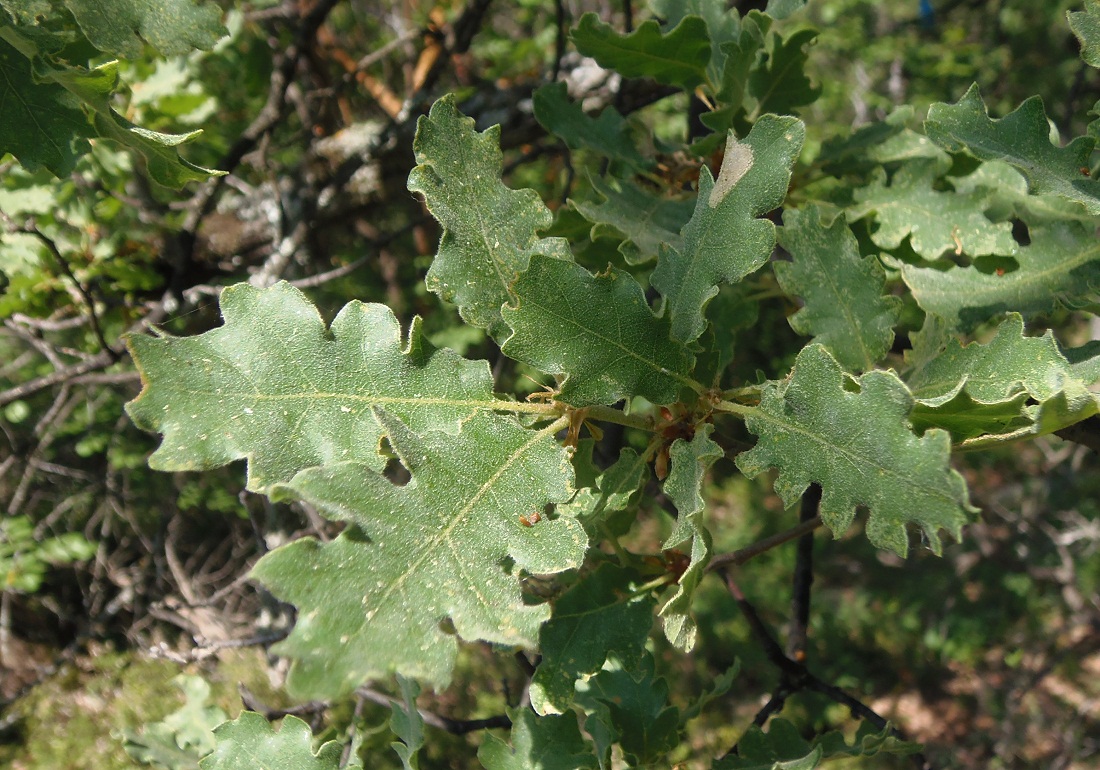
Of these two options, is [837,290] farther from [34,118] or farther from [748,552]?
[34,118]

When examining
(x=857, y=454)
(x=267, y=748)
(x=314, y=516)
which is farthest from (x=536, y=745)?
(x=314, y=516)

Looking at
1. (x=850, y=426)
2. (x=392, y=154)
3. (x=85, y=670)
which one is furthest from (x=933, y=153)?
(x=85, y=670)

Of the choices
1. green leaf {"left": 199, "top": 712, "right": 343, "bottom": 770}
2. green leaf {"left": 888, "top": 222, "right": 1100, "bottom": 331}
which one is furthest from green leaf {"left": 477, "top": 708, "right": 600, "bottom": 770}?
green leaf {"left": 888, "top": 222, "right": 1100, "bottom": 331}

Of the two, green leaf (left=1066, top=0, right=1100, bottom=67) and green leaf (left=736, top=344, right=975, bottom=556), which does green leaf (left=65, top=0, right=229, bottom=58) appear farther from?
green leaf (left=1066, top=0, right=1100, bottom=67)

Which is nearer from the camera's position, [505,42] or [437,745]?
[437,745]

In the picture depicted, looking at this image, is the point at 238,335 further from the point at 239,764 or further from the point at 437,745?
the point at 437,745

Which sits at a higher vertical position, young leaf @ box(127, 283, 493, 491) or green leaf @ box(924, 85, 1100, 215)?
young leaf @ box(127, 283, 493, 491)
